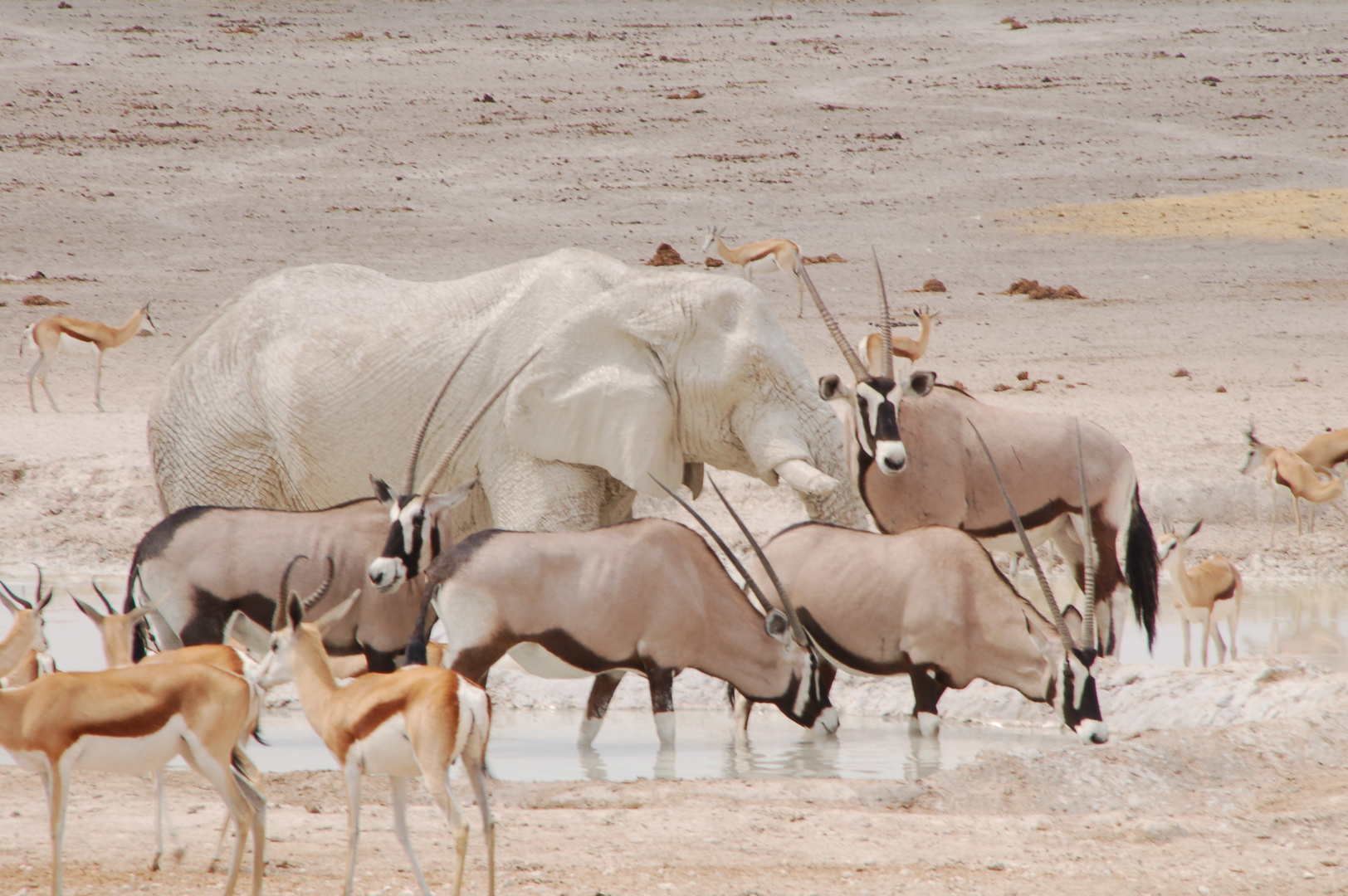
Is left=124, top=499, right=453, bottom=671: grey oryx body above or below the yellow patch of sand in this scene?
above

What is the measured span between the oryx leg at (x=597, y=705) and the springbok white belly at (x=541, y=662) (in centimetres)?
42

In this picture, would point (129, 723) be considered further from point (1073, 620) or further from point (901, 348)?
point (901, 348)

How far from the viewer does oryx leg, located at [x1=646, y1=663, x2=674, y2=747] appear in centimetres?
682

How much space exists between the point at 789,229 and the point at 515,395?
591 inches

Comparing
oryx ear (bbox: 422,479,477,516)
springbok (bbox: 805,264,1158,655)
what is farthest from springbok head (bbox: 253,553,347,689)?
springbok (bbox: 805,264,1158,655)

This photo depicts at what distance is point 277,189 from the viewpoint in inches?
936

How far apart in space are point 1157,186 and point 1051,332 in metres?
8.74

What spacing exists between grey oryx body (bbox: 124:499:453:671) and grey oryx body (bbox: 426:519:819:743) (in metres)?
0.50

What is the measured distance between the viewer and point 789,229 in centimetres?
2280

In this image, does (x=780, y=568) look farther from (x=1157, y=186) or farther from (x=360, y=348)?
(x=1157, y=186)

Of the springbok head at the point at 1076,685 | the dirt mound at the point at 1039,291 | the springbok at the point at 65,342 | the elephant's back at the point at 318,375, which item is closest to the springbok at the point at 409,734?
the springbok head at the point at 1076,685

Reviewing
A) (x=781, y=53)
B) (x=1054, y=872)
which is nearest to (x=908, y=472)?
(x=1054, y=872)

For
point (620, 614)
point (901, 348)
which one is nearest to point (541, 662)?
point (620, 614)

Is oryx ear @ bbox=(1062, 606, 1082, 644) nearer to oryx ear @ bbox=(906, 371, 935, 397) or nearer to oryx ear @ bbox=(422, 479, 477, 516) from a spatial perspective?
oryx ear @ bbox=(906, 371, 935, 397)
